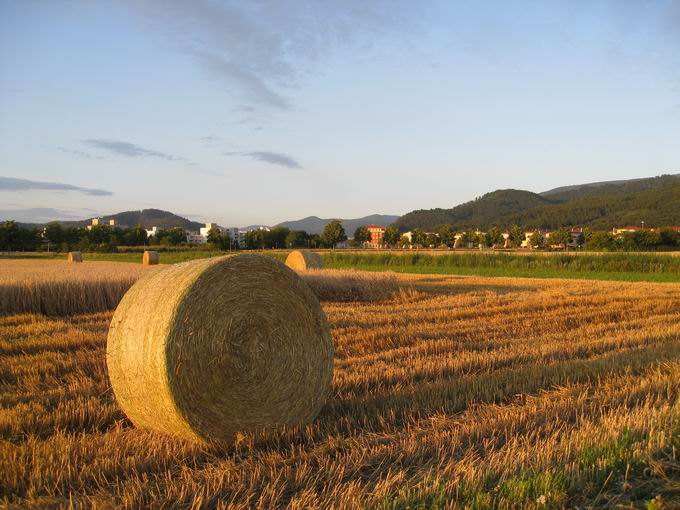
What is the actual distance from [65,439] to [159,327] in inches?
45.5

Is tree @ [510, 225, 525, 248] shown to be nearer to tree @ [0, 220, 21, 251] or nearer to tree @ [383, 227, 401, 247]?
tree @ [383, 227, 401, 247]

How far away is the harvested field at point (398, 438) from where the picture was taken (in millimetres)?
3873

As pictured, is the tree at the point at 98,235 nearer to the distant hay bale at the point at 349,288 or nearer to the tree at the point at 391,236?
the tree at the point at 391,236

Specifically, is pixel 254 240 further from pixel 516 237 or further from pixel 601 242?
pixel 601 242

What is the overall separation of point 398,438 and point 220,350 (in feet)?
5.83

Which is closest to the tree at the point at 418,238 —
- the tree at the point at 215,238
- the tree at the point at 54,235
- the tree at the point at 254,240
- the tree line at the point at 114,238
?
the tree line at the point at 114,238

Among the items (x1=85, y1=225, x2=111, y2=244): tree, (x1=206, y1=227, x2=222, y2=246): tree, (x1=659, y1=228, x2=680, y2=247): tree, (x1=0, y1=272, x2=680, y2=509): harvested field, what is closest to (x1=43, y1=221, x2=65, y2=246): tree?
(x1=85, y1=225, x2=111, y2=244): tree

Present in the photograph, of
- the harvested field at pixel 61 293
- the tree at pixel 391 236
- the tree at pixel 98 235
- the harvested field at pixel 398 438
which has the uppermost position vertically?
the tree at pixel 98 235

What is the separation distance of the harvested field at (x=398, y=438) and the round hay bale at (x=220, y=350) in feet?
0.81

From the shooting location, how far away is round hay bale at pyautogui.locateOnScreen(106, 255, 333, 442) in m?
5.07

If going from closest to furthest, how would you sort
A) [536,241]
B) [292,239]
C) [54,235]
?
[54,235] → [292,239] → [536,241]

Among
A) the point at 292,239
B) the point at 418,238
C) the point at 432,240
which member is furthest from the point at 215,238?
the point at 432,240

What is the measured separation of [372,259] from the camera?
48000mm

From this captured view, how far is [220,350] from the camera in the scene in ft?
17.5
